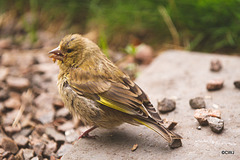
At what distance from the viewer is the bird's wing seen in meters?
2.77

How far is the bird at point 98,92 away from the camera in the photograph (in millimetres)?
2766

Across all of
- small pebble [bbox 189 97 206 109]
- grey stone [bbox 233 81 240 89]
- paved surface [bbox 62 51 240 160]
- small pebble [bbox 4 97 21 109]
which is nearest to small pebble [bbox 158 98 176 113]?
paved surface [bbox 62 51 240 160]

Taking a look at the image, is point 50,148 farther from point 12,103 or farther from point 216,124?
Answer: point 216,124

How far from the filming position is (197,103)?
326cm

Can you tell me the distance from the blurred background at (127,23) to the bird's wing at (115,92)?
1428 millimetres

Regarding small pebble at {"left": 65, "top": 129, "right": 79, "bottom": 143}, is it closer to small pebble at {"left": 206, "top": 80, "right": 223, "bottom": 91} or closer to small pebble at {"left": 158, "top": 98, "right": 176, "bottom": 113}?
small pebble at {"left": 158, "top": 98, "right": 176, "bottom": 113}

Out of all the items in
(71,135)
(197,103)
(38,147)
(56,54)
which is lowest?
(71,135)

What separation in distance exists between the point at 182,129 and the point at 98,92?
85 cm

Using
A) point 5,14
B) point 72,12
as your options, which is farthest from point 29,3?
point 72,12

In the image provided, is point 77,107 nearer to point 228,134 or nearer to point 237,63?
point 228,134

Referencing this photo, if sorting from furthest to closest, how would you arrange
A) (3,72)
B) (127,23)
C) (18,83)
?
1. (127,23)
2. (3,72)
3. (18,83)

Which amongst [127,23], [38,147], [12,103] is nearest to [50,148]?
[38,147]

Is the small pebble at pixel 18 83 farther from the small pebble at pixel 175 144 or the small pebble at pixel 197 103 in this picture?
the small pebble at pixel 175 144

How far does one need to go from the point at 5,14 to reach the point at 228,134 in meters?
5.24
